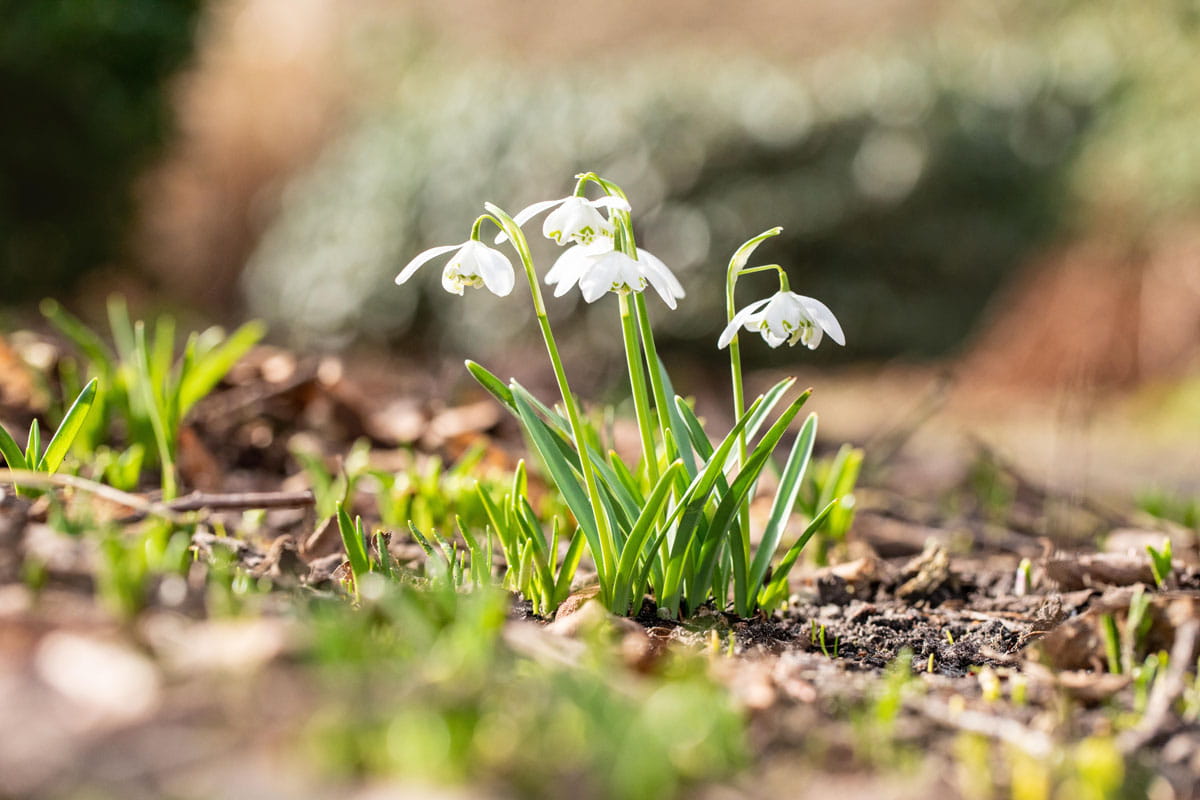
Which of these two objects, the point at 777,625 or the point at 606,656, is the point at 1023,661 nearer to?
the point at 777,625

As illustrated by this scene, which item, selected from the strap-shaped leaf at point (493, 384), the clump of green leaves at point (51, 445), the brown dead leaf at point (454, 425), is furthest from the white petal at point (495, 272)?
the brown dead leaf at point (454, 425)

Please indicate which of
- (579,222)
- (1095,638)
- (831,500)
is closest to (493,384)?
(579,222)

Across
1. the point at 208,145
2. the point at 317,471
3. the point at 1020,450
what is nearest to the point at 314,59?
the point at 208,145

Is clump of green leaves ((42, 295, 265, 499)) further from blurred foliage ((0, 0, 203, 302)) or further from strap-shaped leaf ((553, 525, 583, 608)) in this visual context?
blurred foliage ((0, 0, 203, 302))

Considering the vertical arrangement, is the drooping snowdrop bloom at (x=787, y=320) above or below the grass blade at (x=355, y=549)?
above

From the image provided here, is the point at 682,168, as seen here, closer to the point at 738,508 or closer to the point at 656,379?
the point at 656,379

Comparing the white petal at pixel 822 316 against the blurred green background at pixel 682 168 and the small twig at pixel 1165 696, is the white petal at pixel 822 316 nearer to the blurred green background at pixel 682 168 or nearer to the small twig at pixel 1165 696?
the small twig at pixel 1165 696

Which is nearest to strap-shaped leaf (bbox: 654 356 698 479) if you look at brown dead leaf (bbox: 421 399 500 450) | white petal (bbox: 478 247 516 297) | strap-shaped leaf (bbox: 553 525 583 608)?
strap-shaped leaf (bbox: 553 525 583 608)
